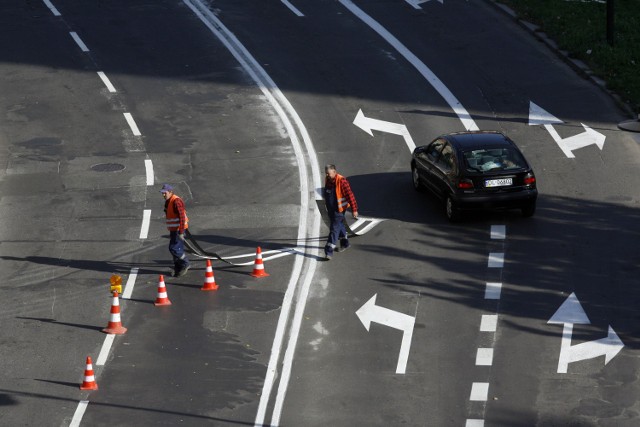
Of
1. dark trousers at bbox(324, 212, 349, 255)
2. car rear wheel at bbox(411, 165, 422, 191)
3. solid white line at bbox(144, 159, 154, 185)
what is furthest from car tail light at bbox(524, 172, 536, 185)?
solid white line at bbox(144, 159, 154, 185)

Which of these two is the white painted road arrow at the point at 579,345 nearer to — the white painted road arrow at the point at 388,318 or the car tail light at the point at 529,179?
the white painted road arrow at the point at 388,318

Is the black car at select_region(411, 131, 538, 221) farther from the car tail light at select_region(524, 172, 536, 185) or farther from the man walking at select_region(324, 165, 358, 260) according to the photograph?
the man walking at select_region(324, 165, 358, 260)

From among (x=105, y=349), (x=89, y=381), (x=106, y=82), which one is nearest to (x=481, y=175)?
(x=105, y=349)

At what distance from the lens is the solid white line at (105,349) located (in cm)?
1864

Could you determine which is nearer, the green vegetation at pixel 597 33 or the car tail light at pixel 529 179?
the car tail light at pixel 529 179

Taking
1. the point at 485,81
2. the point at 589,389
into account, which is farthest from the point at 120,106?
the point at 589,389

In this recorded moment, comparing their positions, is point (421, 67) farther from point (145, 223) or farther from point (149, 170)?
point (145, 223)

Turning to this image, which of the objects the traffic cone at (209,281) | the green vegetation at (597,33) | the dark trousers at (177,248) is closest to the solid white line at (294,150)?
the traffic cone at (209,281)

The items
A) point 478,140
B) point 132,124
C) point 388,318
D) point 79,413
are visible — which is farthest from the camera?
point 132,124

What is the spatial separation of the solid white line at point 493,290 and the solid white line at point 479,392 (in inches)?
132

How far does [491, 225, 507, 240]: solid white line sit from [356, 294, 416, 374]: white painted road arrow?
3681 millimetres

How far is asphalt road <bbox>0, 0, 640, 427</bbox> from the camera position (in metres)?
17.5

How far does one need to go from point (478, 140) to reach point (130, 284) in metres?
7.56

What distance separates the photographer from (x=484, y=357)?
727 inches
